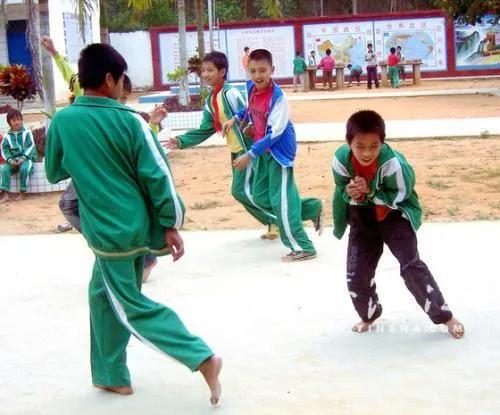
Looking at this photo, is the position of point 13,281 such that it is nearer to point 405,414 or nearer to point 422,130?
point 405,414

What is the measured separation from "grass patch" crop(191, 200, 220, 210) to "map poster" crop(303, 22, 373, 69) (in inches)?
985

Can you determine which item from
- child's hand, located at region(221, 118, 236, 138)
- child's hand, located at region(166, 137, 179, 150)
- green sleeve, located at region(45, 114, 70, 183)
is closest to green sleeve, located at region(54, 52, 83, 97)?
child's hand, located at region(166, 137, 179, 150)

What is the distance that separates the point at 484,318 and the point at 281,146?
86.1 inches

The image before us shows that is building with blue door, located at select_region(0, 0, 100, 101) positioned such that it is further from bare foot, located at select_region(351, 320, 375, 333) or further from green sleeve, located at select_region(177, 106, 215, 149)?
bare foot, located at select_region(351, 320, 375, 333)

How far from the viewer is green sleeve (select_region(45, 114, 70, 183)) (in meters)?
3.84

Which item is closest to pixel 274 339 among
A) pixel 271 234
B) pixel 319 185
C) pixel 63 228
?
pixel 271 234

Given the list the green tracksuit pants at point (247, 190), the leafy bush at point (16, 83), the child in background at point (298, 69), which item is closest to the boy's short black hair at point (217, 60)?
the green tracksuit pants at point (247, 190)

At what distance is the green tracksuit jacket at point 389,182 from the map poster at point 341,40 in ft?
97.9

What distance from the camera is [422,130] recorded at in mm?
14883

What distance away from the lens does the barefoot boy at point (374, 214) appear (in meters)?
4.33

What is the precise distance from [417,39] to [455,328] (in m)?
30.2

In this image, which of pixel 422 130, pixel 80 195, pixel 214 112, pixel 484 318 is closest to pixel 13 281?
pixel 214 112

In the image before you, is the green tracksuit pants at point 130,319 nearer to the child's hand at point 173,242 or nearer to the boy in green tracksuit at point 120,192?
the boy in green tracksuit at point 120,192

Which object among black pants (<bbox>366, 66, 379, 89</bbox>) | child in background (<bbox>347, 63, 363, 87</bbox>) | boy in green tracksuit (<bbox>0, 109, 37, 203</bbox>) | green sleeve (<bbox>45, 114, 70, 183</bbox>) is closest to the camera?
green sleeve (<bbox>45, 114, 70, 183</bbox>)
